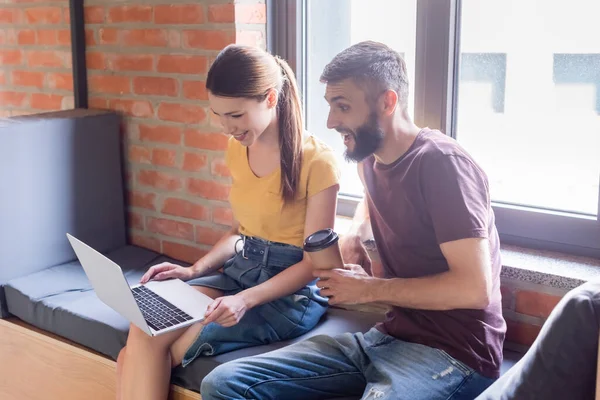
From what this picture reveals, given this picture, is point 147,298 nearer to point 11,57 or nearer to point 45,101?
point 45,101

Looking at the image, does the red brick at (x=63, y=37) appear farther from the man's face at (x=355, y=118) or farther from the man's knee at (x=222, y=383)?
the man's knee at (x=222, y=383)

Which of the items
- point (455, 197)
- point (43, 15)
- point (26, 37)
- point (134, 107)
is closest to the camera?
point (455, 197)

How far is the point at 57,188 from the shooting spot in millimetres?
2434

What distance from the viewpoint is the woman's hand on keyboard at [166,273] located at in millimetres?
2000

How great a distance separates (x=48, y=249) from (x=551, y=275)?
1.61 m

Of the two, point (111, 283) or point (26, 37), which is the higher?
point (26, 37)

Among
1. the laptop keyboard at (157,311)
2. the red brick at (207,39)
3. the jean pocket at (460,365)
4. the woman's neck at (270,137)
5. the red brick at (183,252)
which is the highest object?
the red brick at (207,39)

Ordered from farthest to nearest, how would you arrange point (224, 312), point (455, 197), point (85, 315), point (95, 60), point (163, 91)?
point (95, 60), point (163, 91), point (85, 315), point (224, 312), point (455, 197)

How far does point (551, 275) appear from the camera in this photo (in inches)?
68.0

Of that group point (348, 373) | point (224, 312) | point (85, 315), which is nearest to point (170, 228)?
point (85, 315)

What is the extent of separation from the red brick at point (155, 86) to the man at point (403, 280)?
97 cm

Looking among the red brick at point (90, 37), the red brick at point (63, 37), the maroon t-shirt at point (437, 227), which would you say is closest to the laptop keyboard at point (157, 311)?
the maroon t-shirt at point (437, 227)

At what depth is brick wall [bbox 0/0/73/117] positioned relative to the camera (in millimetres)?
2830

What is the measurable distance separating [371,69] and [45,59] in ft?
5.86
